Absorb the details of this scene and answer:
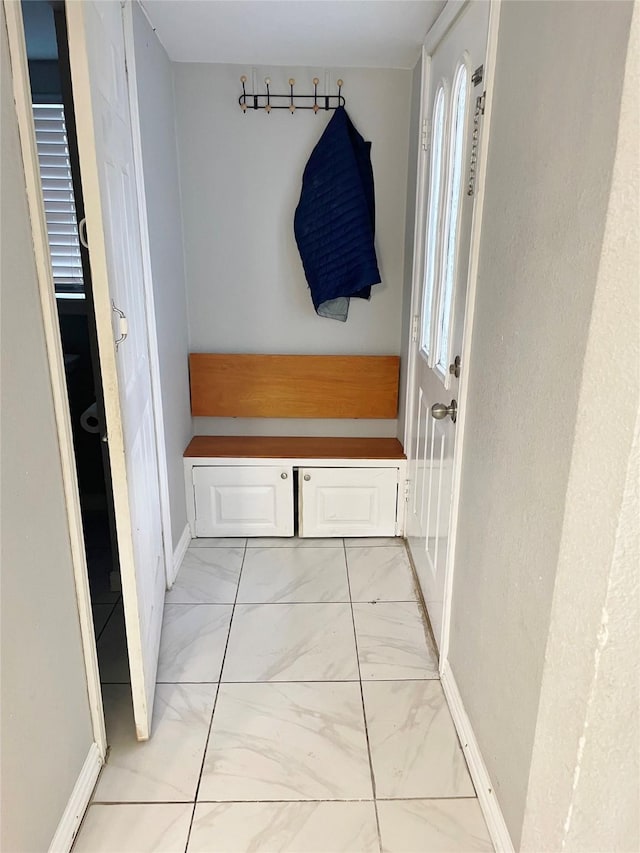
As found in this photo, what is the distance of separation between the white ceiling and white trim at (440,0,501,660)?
2.12ft

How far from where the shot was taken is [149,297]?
86.0 inches

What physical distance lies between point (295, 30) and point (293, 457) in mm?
1745

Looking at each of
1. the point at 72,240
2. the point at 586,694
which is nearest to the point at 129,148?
the point at 72,240

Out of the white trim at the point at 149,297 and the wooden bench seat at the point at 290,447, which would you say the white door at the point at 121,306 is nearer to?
the white trim at the point at 149,297

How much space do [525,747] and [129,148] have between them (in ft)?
6.61

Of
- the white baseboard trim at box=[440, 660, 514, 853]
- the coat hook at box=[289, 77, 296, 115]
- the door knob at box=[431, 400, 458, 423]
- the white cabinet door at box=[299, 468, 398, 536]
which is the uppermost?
the coat hook at box=[289, 77, 296, 115]

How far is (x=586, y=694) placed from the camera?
2.89 feet

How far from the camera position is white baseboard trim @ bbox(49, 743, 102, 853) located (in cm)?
136

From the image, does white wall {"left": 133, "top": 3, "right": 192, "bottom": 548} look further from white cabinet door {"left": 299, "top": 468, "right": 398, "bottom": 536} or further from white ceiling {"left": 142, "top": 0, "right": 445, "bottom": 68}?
white cabinet door {"left": 299, "top": 468, "right": 398, "bottom": 536}

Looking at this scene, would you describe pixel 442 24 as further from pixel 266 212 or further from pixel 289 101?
pixel 266 212

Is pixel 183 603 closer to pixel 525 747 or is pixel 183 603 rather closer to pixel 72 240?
pixel 525 747

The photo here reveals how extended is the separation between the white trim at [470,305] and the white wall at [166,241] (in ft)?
4.03

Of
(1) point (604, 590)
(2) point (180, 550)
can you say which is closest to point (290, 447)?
(2) point (180, 550)

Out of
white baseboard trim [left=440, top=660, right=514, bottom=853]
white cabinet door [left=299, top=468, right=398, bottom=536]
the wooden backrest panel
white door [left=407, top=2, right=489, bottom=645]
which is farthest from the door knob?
the wooden backrest panel
